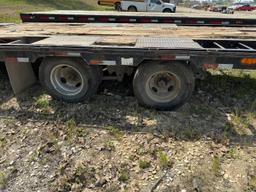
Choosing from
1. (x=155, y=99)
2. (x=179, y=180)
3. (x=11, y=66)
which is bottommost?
(x=179, y=180)

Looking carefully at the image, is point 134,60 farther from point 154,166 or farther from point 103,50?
point 154,166

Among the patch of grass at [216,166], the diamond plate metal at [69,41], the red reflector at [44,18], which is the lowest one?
the patch of grass at [216,166]

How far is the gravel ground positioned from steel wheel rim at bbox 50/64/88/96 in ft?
0.86

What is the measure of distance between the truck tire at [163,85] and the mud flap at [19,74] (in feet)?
7.05

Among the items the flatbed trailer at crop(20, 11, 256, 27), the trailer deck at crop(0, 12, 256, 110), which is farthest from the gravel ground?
the flatbed trailer at crop(20, 11, 256, 27)

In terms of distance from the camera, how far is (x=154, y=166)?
3.88m

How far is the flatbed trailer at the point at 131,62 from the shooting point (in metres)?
4.70

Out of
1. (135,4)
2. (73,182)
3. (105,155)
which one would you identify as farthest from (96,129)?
(135,4)

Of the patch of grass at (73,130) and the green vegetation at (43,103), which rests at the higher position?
the green vegetation at (43,103)

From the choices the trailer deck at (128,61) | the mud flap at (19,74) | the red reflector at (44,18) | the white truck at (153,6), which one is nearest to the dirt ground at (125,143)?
the mud flap at (19,74)

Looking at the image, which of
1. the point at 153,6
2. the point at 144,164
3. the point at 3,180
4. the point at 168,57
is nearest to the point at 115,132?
the point at 144,164

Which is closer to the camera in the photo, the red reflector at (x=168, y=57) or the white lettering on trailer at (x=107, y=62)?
the red reflector at (x=168, y=57)

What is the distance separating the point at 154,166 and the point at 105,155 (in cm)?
70

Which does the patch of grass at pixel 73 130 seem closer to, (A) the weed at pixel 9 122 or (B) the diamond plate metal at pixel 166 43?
(A) the weed at pixel 9 122
